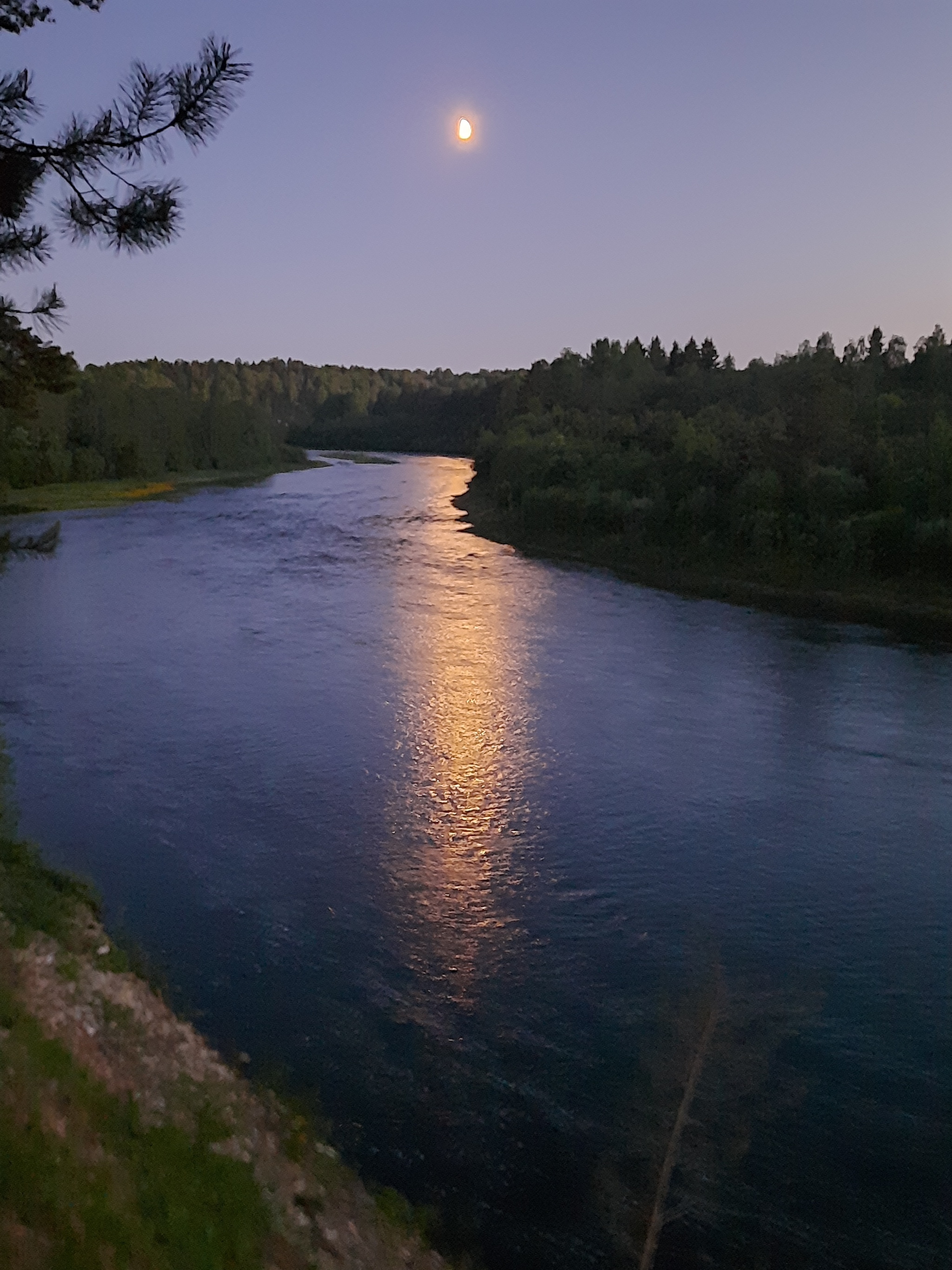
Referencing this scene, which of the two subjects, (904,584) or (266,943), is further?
(904,584)

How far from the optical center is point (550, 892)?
34.8 ft

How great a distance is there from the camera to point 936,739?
16.2 metres

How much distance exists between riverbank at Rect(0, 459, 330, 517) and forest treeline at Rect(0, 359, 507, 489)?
86cm

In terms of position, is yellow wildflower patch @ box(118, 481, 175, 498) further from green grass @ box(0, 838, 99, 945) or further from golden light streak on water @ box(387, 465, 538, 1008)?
green grass @ box(0, 838, 99, 945)

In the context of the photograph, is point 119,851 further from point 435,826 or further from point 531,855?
point 531,855

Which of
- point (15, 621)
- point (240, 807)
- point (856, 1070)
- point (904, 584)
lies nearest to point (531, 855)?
point (240, 807)

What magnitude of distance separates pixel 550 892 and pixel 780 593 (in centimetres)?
2101

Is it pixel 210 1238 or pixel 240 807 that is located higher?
pixel 210 1238

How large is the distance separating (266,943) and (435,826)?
339cm

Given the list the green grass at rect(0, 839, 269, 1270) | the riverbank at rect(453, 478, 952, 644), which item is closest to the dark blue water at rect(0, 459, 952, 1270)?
the green grass at rect(0, 839, 269, 1270)

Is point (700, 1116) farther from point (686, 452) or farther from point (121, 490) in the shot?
point (121, 490)

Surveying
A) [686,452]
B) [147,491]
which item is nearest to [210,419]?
[147,491]

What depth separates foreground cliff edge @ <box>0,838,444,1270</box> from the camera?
4.15m

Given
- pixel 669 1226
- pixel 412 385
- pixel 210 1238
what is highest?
pixel 412 385
